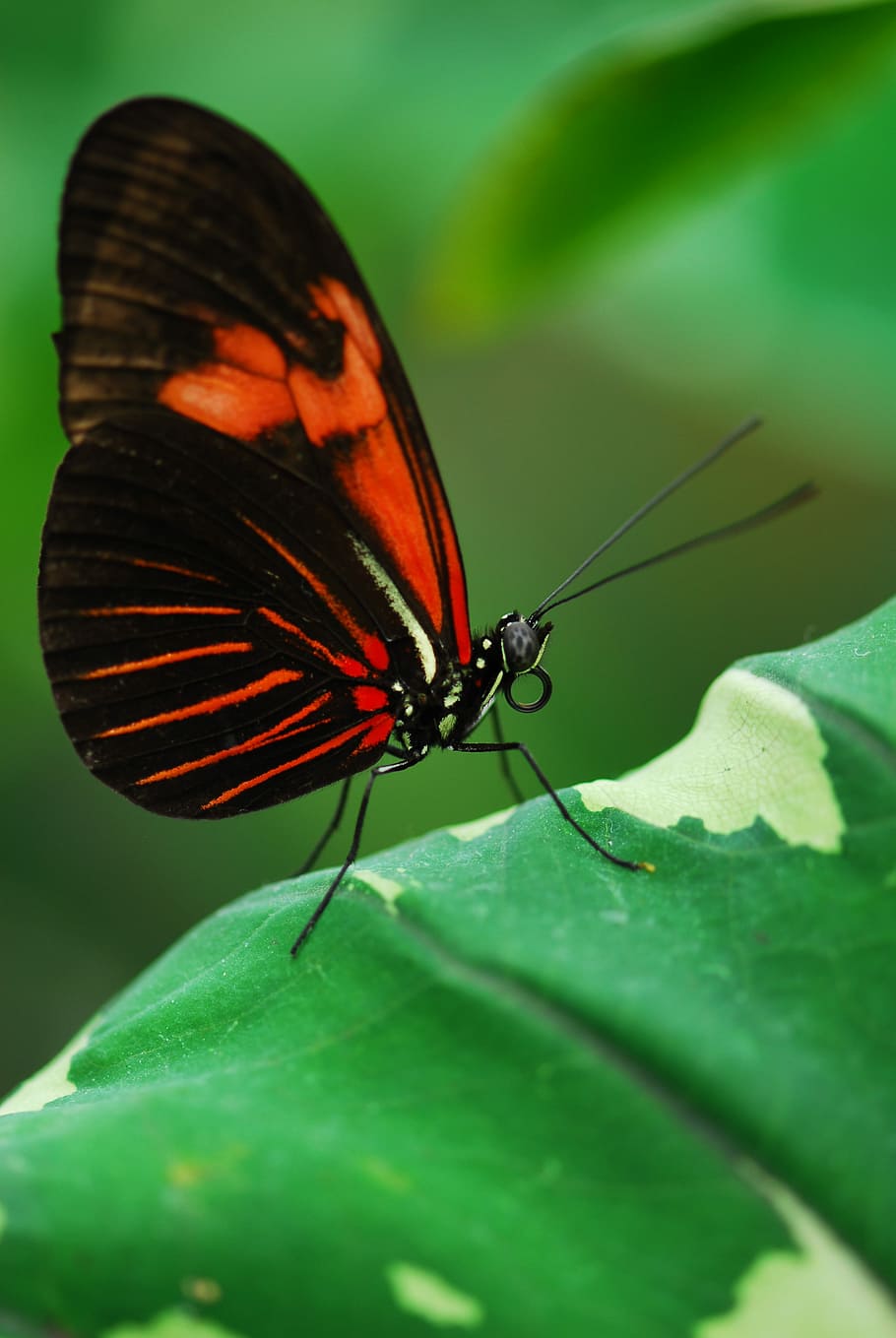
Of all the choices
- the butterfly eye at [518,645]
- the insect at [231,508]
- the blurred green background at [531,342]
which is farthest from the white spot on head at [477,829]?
the blurred green background at [531,342]

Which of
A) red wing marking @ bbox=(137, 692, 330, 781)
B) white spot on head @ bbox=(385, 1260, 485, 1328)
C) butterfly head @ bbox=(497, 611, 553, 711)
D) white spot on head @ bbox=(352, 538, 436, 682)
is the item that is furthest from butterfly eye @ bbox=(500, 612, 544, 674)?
white spot on head @ bbox=(385, 1260, 485, 1328)

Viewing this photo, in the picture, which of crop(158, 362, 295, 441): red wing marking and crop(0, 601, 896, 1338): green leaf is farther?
crop(158, 362, 295, 441): red wing marking

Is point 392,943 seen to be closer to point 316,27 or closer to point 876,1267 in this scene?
point 876,1267

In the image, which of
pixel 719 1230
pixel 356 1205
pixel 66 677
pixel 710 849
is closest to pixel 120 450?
pixel 66 677

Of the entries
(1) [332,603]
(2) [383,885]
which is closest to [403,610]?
(1) [332,603]

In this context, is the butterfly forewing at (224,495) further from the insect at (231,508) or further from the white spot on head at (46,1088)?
the white spot on head at (46,1088)

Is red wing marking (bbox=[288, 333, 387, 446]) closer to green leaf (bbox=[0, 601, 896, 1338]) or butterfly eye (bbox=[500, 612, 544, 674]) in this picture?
butterfly eye (bbox=[500, 612, 544, 674])
